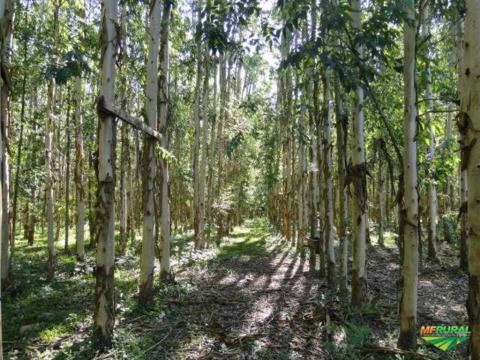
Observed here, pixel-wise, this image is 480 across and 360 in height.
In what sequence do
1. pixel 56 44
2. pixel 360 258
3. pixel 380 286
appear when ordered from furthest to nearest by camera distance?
pixel 56 44 < pixel 380 286 < pixel 360 258

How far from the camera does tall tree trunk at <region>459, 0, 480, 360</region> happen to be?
2309 mm

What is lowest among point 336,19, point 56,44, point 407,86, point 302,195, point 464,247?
point 464,247

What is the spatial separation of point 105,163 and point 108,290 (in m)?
1.70

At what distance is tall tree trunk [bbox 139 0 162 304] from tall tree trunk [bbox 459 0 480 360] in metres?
6.00

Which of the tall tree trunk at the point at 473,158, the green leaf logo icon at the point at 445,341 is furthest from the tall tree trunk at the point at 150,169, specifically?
the tall tree trunk at the point at 473,158

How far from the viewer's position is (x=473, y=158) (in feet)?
7.64

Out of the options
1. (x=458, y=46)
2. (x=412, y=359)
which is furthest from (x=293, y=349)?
(x=458, y=46)

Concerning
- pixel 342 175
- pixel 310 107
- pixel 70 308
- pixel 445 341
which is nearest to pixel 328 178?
A: pixel 342 175

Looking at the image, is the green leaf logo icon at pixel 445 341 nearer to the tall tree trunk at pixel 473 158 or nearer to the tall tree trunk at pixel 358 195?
the tall tree trunk at pixel 358 195

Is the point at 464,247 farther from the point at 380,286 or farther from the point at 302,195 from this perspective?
the point at 302,195

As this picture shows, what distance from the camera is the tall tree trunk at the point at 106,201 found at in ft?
18.0

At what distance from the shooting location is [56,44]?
10.4m

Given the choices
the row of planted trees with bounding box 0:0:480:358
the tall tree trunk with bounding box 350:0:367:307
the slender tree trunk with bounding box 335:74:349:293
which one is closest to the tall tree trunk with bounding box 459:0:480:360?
the row of planted trees with bounding box 0:0:480:358

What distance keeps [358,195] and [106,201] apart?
3.81 m
